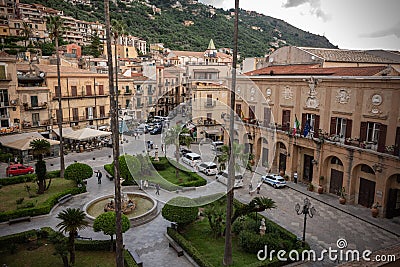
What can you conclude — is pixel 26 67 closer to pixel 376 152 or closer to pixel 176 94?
pixel 176 94

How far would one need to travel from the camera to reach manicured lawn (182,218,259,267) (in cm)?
1552

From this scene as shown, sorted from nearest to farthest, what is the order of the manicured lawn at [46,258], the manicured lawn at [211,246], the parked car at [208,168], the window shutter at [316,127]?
the manicured lawn at [46,258]
the manicured lawn at [211,246]
the window shutter at [316,127]
the parked car at [208,168]

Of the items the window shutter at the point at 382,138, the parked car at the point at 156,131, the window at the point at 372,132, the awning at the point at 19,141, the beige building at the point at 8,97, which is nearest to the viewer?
the window shutter at the point at 382,138

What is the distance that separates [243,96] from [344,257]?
21567mm

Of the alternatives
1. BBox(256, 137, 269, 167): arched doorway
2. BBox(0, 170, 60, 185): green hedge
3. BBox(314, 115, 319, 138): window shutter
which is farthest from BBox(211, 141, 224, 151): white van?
BBox(0, 170, 60, 185): green hedge

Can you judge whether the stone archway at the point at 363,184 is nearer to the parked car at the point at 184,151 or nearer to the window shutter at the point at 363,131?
the window shutter at the point at 363,131

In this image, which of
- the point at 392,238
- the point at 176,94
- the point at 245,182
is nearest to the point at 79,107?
the point at 176,94

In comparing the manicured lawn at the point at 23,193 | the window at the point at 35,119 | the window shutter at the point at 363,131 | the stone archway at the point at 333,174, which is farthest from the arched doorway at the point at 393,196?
the window at the point at 35,119

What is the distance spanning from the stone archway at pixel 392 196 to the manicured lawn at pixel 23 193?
22977mm

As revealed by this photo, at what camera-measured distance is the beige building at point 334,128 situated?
20.6 metres

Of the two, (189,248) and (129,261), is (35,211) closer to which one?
(129,261)

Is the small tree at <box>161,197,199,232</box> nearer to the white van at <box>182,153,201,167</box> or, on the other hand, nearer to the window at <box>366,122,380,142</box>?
the window at <box>366,122,380,142</box>

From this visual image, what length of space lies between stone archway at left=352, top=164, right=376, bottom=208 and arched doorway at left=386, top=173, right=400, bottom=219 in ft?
4.12

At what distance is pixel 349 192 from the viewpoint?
23.1 m
